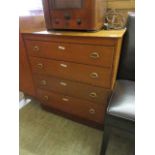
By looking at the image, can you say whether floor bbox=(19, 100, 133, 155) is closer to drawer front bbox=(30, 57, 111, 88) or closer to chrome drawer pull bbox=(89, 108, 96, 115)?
chrome drawer pull bbox=(89, 108, 96, 115)

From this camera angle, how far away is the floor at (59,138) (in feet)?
4.25

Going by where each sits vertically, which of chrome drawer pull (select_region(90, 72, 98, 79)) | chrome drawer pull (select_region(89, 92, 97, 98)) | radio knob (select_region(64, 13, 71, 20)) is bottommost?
chrome drawer pull (select_region(89, 92, 97, 98))

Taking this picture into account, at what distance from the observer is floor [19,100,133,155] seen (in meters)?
1.30

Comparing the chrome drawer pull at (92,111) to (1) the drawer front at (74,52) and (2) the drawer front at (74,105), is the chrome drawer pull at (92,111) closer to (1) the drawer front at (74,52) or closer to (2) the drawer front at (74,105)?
(2) the drawer front at (74,105)

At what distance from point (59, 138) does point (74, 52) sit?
2.82ft

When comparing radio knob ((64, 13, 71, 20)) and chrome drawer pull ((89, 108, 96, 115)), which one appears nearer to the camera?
radio knob ((64, 13, 71, 20))

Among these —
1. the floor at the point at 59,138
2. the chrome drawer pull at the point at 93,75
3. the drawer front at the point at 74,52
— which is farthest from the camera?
the floor at the point at 59,138

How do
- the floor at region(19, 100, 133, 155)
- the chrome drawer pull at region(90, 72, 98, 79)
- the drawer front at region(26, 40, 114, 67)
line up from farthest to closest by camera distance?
1. the floor at region(19, 100, 133, 155)
2. the chrome drawer pull at region(90, 72, 98, 79)
3. the drawer front at region(26, 40, 114, 67)

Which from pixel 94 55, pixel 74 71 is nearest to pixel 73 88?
pixel 74 71

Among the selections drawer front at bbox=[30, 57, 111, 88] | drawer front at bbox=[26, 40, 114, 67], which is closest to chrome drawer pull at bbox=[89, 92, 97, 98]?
drawer front at bbox=[30, 57, 111, 88]

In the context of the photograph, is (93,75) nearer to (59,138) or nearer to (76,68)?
(76,68)

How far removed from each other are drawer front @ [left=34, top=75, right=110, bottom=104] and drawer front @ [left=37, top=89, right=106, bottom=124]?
0.06 m

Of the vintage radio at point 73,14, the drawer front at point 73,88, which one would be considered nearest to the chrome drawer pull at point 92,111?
the drawer front at point 73,88

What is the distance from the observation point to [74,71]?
4.21 ft
